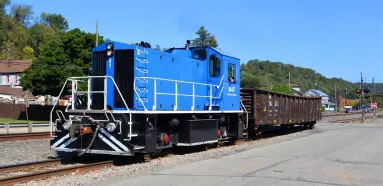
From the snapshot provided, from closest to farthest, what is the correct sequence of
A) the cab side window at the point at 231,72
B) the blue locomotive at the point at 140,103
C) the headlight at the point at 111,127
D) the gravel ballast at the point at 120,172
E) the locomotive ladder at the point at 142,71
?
1. the gravel ballast at the point at 120,172
2. the headlight at the point at 111,127
3. the blue locomotive at the point at 140,103
4. the locomotive ladder at the point at 142,71
5. the cab side window at the point at 231,72

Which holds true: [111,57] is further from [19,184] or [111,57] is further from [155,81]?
[19,184]

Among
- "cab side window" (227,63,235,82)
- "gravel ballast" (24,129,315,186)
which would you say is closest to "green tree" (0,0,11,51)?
"cab side window" (227,63,235,82)

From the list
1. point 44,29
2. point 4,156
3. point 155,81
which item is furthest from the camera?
point 44,29

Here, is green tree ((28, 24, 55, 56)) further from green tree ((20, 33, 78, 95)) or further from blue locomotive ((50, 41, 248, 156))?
blue locomotive ((50, 41, 248, 156))

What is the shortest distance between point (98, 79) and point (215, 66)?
16.0 ft

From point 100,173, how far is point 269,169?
4.04 m

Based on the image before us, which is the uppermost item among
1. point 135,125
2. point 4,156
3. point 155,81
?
point 155,81

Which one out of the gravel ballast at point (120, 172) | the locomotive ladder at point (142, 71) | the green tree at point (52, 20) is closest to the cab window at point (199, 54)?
the locomotive ladder at point (142, 71)

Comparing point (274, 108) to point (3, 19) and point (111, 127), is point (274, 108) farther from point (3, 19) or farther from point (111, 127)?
point (3, 19)

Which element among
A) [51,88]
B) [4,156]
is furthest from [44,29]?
[4,156]

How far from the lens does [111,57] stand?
38.6 ft

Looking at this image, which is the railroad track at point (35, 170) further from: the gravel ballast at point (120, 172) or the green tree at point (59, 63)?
the green tree at point (59, 63)

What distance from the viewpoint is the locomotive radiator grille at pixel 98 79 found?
11.8m

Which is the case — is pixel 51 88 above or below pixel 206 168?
above
